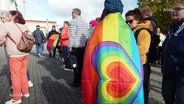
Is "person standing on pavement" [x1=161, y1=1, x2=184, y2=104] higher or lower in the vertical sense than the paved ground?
higher

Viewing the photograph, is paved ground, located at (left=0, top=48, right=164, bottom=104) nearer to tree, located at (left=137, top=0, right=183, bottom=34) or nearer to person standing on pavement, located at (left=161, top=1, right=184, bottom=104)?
person standing on pavement, located at (left=161, top=1, right=184, bottom=104)

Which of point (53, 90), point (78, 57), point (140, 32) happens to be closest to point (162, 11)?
point (78, 57)

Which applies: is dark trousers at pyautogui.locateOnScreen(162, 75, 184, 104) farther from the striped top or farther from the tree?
the tree

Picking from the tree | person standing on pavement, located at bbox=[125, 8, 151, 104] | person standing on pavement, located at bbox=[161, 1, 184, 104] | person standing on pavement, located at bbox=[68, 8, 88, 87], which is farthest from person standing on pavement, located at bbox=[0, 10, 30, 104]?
the tree

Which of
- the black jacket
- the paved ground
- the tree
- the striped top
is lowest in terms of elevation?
the paved ground

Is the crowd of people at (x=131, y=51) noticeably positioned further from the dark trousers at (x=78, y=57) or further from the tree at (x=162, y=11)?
the tree at (x=162, y=11)

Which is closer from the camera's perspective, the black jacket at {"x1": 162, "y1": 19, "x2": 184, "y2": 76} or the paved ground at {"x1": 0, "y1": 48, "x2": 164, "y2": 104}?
the black jacket at {"x1": 162, "y1": 19, "x2": 184, "y2": 76}

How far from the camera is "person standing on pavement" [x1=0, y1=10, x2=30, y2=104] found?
618 centimetres

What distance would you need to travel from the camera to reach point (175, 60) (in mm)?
4102

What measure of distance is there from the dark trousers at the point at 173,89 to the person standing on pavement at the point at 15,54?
10.2 feet

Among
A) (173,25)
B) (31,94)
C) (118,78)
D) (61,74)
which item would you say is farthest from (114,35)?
(61,74)

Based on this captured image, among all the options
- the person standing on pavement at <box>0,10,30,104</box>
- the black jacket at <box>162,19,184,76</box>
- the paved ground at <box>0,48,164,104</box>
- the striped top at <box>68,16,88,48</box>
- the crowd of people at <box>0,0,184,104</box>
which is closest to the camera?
the crowd of people at <box>0,0,184,104</box>

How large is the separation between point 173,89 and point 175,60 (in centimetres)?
47

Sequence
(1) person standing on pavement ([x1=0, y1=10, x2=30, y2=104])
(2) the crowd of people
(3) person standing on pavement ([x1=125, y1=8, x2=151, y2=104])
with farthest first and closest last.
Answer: (1) person standing on pavement ([x1=0, y1=10, x2=30, y2=104])
(3) person standing on pavement ([x1=125, y1=8, x2=151, y2=104])
(2) the crowd of people
